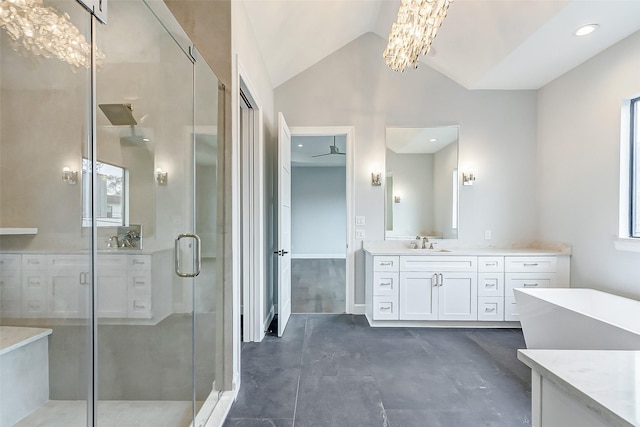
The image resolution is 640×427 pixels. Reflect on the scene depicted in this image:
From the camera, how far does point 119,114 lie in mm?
1655

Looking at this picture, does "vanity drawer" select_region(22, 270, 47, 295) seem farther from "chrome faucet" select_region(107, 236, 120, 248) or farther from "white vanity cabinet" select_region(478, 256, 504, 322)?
"white vanity cabinet" select_region(478, 256, 504, 322)

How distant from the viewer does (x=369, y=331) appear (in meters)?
3.22

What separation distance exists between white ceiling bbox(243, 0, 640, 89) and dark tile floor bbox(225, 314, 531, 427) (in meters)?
2.74

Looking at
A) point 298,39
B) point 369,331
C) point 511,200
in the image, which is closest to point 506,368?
point 369,331

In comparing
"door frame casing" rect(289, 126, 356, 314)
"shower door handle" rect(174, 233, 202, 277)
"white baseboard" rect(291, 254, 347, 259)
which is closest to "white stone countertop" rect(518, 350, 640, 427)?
"shower door handle" rect(174, 233, 202, 277)

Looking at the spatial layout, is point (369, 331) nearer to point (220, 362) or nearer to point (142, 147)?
point (220, 362)

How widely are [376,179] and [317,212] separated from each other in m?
4.79

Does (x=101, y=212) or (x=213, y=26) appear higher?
(x=213, y=26)

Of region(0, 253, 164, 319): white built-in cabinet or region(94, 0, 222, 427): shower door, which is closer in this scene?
region(0, 253, 164, 319): white built-in cabinet

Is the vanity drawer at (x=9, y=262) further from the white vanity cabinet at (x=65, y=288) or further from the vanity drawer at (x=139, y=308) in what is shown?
the vanity drawer at (x=139, y=308)

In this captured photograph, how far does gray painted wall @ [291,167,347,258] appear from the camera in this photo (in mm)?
8391

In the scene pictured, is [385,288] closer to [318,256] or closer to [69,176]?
[69,176]

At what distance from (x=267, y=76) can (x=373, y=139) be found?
4.71 feet

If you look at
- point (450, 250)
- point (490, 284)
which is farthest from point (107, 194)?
point (490, 284)
